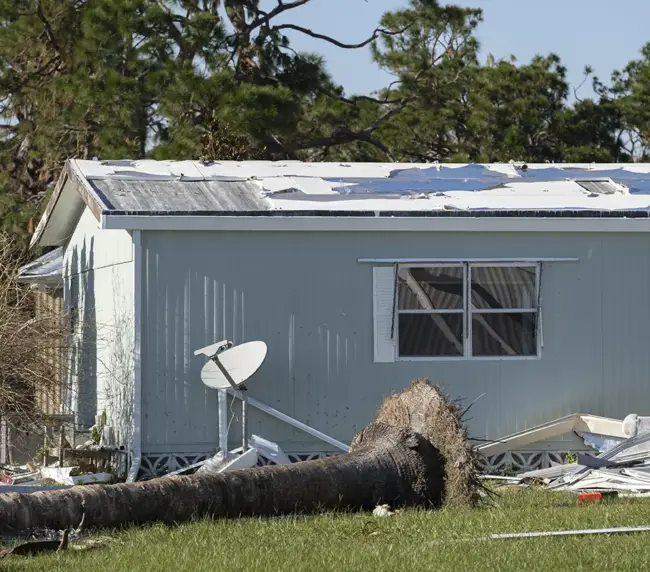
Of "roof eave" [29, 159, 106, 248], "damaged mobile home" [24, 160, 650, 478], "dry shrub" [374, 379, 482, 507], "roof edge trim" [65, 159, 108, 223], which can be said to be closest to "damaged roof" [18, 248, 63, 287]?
"roof eave" [29, 159, 106, 248]

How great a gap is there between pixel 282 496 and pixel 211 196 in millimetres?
4941

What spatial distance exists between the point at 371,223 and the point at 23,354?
4068 mm

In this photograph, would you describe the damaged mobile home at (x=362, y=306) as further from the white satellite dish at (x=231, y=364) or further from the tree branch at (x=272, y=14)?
the tree branch at (x=272, y=14)

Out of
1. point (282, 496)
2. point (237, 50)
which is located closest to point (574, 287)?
point (282, 496)

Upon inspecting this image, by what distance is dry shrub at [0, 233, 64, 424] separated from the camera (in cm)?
1354

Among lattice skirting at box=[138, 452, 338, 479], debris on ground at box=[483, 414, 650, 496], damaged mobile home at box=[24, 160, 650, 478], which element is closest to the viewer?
debris on ground at box=[483, 414, 650, 496]

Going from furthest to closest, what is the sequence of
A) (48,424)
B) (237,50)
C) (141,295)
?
1. (237,50)
2. (48,424)
3. (141,295)

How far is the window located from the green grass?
3.87 metres

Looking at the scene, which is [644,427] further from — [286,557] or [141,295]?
[286,557]

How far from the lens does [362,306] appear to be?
44.7 ft

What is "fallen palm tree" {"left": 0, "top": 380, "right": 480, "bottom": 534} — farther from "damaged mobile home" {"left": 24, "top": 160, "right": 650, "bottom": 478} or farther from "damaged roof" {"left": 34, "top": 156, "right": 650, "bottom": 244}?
"damaged roof" {"left": 34, "top": 156, "right": 650, "bottom": 244}

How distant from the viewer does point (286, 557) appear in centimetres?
786

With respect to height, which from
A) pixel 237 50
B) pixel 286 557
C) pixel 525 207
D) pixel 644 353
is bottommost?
pixel 286 557

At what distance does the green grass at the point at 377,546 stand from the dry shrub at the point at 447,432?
26 cm
